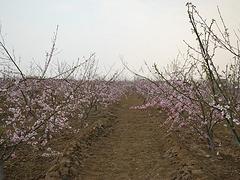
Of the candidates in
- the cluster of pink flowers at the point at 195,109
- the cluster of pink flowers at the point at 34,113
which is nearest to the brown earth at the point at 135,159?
the cluster of pink flowers at the point at 195,109

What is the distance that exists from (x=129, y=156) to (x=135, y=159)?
1.51ft

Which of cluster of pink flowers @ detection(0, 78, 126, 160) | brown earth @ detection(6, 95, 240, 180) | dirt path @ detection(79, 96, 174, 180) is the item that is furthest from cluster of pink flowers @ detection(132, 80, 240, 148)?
cluster of pink flowers @ detection(0, 78, 126, 160)

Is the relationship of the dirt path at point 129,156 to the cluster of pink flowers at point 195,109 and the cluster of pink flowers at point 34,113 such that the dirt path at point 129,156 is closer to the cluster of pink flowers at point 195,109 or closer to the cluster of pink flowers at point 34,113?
the cluster of pink flowers at point 195,109

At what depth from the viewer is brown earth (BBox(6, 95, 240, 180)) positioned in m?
10.6

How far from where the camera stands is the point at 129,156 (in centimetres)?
1322

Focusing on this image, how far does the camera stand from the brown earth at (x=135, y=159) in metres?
10.6

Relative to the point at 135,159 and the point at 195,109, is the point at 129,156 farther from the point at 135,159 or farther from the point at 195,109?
the point at 195,109

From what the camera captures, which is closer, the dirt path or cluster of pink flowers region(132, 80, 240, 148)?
cluster of pink flowers region(132, 80, 240, 148)

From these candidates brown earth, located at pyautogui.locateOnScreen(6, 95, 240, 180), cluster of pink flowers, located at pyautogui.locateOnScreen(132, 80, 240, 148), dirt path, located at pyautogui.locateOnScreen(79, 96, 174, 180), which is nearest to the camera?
brown earth, located at pyautogui.locateOnScreen(6, 95, 240, 180)

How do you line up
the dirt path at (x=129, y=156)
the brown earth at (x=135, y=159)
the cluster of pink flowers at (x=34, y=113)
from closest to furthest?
A: 1. the cluster of pink flowers at (x=34, y=113)
2. the brown earth at (x=135, y=159)
3. the dirt path at (x=129, y=156)

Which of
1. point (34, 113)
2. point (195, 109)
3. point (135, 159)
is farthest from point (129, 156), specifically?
point (34, 113)

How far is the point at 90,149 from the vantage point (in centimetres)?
1417

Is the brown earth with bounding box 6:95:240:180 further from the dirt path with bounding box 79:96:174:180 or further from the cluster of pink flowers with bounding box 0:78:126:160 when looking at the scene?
the cluster of pink flowers with bounding box 0:78:126:160

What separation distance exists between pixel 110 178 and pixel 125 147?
378 centimetres
